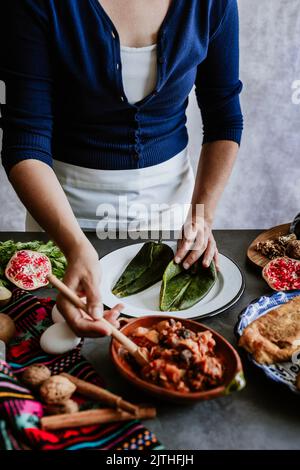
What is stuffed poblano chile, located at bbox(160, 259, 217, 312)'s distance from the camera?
1428mm

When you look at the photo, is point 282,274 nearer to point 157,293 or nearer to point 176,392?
point 157,293

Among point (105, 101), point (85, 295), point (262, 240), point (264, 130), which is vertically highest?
point (105, 101)

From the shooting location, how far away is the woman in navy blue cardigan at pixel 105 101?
4.58 ft

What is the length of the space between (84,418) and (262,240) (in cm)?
101

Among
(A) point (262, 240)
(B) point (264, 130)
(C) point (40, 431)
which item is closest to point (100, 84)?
(A) point (262, 240)

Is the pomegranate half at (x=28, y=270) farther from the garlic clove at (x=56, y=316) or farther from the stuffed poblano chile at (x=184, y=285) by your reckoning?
the stuffed poblano chile at (x=184, y=285)

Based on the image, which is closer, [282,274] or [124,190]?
[282,274]

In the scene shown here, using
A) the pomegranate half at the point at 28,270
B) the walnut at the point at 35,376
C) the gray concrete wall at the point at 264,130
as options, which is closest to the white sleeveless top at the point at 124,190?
the pomegranate half at the point at 28,270

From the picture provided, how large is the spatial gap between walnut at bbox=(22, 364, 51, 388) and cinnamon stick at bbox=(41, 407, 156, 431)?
10 centimetres

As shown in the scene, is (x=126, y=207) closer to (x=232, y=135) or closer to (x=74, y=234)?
(x=232, y=135)

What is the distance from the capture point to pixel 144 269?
1564 mm

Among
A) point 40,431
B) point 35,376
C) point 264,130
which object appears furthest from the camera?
point 264,130

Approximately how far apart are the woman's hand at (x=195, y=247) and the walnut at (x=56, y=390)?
0.58 metres
